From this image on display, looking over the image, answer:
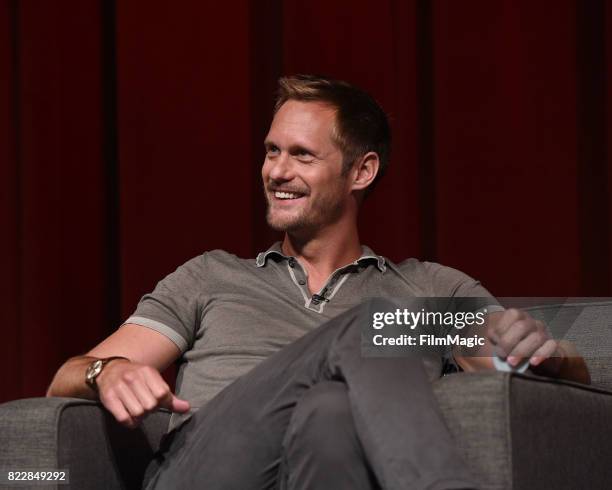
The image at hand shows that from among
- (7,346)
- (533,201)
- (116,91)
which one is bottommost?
(7,346)

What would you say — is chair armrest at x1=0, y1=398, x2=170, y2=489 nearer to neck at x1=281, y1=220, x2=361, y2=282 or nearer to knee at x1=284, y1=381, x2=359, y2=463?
knee at x1=284, y1=381, x2=359, y2=463

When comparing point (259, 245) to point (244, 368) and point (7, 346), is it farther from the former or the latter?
point (244, 368)

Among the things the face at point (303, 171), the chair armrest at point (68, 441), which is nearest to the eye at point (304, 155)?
the face at point (303, 171)

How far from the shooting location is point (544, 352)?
3.82 ft

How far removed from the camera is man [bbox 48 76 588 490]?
3.22ft

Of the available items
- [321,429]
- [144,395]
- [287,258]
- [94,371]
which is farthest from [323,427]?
[287,258]

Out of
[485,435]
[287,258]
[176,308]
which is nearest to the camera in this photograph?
[485,435]

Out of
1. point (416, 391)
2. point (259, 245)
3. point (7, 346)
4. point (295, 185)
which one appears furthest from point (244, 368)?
point (7, 346)

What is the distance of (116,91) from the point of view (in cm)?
219

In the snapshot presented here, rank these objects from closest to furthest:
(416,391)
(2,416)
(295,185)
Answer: (416,391) < (2,416) < (295,185)

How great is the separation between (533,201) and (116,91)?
0.97m

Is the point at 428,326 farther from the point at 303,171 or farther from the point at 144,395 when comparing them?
the point at 303,171

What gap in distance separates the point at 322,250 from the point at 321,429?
2.33 ft

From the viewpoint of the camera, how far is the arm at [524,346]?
114cm
